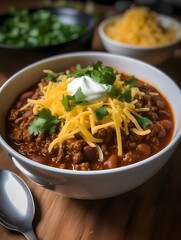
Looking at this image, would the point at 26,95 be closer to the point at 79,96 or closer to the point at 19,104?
the point at 19,104

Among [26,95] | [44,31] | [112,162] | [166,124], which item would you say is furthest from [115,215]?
[44,31]

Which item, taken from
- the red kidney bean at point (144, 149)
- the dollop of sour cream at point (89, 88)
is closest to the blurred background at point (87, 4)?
the dollop of sour cream at point (89, 88)

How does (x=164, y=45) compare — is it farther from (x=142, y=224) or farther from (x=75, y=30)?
(x=142, y=224)

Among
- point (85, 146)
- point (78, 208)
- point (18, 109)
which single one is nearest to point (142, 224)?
point (78, 208)

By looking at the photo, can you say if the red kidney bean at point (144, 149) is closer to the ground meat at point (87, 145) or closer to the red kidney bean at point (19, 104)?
the ground meat at point (87, 145)

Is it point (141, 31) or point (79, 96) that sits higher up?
point (79, 96)

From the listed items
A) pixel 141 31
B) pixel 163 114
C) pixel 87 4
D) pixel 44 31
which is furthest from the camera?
pixel 87 4
